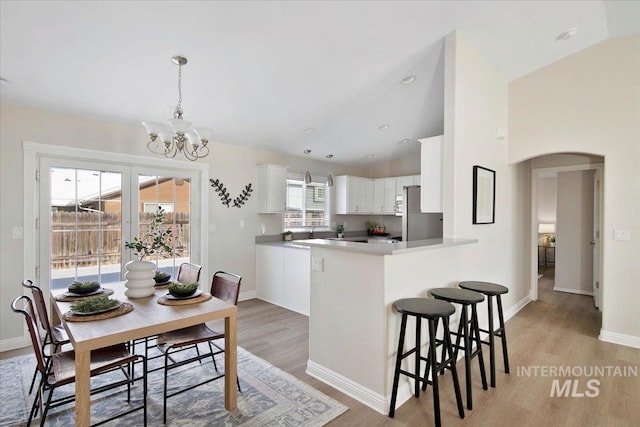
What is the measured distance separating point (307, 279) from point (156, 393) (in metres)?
2.11

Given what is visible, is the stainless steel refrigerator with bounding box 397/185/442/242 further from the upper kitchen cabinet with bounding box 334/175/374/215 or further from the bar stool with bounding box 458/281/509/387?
the bar stool with bounding box 458/281/509/387

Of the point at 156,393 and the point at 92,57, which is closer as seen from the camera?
the point at 156,393

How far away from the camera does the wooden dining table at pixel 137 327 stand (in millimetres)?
1625

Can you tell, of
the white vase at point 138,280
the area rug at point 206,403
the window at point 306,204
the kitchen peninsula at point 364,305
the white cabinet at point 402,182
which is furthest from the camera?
the white cabinet at point 402,182

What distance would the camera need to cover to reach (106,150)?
11.8 feet

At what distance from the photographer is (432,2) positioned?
2.46 m

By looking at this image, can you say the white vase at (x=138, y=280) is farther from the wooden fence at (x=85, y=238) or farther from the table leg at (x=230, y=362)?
the wooden fence at (x=85, y=238)

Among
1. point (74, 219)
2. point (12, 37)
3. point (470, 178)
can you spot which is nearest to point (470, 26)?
point (470, 178)

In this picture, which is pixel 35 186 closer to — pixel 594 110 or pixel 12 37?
pixel 12 37

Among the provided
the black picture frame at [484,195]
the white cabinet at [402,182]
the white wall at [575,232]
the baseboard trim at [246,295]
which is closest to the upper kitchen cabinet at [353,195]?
the white cabinet at [402,182]

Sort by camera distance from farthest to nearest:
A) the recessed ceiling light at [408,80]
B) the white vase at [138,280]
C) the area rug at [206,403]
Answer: the recessed ceiling light at [408,80] < the white vase at [138,280] < the area rug at [206,403]

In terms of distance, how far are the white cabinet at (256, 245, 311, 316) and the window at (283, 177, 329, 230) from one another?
2.76 ft

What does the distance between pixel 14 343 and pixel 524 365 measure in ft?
15.7

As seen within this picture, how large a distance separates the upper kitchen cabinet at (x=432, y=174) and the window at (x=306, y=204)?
262 centimetres
